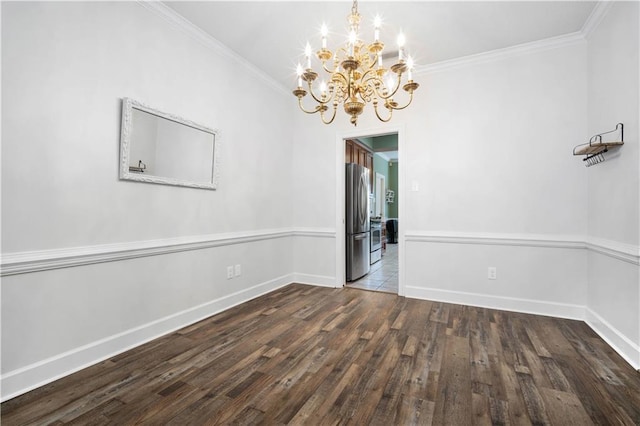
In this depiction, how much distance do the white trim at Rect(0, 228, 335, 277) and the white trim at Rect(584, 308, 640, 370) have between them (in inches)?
130

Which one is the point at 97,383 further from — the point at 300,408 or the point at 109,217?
the point at 300,408

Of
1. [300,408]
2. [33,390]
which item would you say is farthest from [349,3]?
[33,390]

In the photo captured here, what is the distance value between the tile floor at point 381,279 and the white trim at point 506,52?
2.72 m

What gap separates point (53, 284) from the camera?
1.82 metres

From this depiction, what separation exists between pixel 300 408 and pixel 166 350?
122 cm

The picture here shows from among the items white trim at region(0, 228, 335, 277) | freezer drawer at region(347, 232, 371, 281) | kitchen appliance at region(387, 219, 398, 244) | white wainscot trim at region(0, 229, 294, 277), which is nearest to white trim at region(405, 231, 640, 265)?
freezer drawer at region(347, 232, 371, 281)

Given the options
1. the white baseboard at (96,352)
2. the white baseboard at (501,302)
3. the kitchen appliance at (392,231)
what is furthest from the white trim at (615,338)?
the kitchen appliance at (392,231)

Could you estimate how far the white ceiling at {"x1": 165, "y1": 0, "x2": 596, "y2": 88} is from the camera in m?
2.41

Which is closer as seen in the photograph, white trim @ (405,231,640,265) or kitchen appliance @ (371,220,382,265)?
white trim @ (405,231,640,265)

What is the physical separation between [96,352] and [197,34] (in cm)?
273

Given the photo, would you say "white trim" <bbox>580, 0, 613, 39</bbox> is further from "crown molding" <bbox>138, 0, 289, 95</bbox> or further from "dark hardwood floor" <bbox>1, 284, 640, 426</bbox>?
"crown molding" <bbox>138, 0, 289, 95</bbox>

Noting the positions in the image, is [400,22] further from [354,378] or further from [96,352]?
[96,352]

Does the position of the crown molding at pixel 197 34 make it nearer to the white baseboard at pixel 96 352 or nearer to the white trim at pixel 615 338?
the white baseboard at pixel 96 352

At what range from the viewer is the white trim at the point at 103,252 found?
1.66 metres
